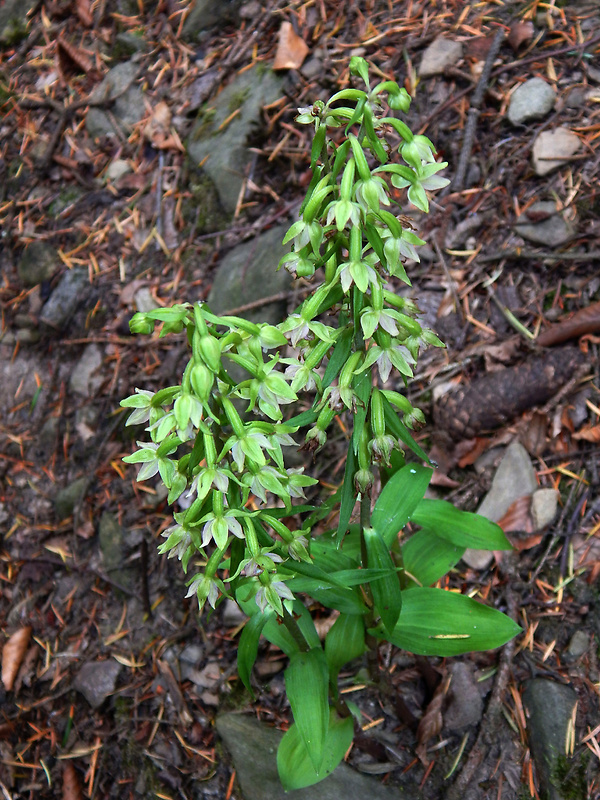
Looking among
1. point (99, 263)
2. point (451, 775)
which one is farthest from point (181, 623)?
point (99, 263)

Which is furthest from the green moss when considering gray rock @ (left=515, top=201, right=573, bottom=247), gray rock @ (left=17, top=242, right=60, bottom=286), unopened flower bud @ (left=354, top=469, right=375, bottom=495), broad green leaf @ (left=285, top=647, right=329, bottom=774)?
broad green leaf @ (left=285, top=647, right=329, bottom=774)

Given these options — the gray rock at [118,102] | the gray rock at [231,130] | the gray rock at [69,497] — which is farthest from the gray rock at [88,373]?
the gray rock at [118,102]

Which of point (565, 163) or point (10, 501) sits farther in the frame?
point (10, 501)

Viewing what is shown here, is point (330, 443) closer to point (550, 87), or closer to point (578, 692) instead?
point (578, 692)

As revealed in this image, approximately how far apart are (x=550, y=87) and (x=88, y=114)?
10.3ft

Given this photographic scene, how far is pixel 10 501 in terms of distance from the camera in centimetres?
405

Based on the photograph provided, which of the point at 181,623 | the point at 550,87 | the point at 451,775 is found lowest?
the point at 451,775

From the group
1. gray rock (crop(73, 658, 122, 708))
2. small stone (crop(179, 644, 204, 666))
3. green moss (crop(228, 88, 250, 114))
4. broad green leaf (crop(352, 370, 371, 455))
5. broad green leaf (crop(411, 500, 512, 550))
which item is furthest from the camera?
green moss (crop(228, 88, 250, 114))

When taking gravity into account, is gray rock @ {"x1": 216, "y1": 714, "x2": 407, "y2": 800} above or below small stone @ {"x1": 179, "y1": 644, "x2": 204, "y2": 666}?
below

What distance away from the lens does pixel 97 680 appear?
3297mm

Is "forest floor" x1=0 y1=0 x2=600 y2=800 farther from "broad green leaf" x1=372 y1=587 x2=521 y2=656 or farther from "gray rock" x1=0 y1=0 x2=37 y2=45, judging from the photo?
"gray rock" x1=0 y1=0 x2=37 y2=45

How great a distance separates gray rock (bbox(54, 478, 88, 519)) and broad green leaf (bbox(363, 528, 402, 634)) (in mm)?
2162

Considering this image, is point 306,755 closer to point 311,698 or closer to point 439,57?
point 311,698

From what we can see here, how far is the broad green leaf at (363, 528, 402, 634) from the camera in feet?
6.90
